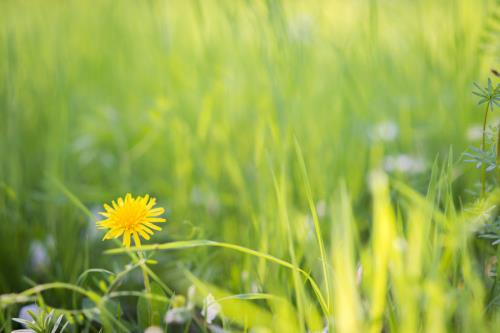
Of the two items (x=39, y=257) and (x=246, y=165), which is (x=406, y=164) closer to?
(x=246, y=165)

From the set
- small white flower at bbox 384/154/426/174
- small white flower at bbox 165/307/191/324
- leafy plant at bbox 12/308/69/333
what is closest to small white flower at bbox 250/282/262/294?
small white flower at bbox 165/307/191/324

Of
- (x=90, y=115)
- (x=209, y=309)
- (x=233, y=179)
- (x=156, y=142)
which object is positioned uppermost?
(x=90, y=115)

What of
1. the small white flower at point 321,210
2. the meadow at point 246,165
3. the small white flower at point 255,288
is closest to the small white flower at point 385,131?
the meadow at point 246,165

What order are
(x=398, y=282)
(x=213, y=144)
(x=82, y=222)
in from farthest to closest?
(x=213, y=144) < (x=82, y=222) < (x=398, y=282)

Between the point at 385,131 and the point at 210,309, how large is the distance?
28.3 inches

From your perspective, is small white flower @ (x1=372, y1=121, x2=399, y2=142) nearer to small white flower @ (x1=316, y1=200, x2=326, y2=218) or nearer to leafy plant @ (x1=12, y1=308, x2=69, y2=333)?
small white flower @ (x1=316, y1=200, x2=326, y2=218)

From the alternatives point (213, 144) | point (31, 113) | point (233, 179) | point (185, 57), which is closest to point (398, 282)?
point (233, 179)

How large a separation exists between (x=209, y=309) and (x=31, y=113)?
1.07 meters

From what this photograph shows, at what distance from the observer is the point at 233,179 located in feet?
3.69

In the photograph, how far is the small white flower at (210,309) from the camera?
630 millimetres

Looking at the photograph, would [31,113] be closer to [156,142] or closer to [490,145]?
[156,142]

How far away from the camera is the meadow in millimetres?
679

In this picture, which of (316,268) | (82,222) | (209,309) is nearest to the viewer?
(209,309)

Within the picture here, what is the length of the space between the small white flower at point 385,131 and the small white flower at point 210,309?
610 mm
